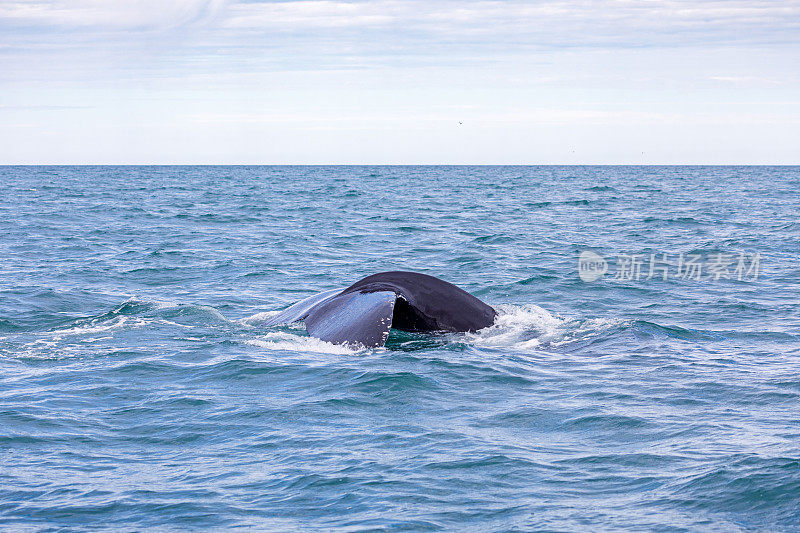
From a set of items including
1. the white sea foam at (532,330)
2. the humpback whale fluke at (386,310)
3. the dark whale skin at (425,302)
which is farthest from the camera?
the white sea foam at (532,330)

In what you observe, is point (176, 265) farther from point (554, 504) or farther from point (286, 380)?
point (554, 504)

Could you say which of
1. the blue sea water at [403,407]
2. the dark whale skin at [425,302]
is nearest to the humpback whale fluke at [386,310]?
the dark whale skin at [425,302]

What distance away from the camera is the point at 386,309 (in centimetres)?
893

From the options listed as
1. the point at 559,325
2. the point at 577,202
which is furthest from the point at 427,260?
the point at 577,202

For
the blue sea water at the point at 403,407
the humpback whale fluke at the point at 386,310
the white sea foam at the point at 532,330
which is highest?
the humpback whale fluke at the point at 386,310

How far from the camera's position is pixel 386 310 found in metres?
8.92

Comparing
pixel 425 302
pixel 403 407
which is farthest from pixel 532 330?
pixel 403 407

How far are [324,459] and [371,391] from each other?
A: 6.29 ft

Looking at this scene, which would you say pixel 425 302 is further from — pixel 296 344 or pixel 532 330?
pixel 532 330

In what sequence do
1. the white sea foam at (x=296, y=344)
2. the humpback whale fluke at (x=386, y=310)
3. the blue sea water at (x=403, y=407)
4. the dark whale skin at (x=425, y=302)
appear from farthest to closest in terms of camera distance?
the dark whale skin at (x=425, y=302)
the white sea foam at (x=296, y=344)
the humpback whale fluke at (x=386, y=310)
the blue sea water at (x=403, y=407)

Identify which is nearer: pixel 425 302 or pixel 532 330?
pixel 425 302

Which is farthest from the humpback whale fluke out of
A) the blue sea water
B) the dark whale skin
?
the blue sea water

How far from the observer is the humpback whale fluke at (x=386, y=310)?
360 inches

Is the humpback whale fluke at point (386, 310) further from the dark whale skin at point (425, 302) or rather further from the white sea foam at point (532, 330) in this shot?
the white sea foam at point (532, 330)
